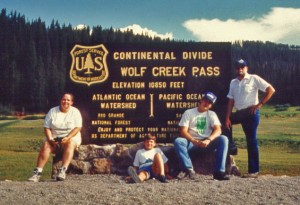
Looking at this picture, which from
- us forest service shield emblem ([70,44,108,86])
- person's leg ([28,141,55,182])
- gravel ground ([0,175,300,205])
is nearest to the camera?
gravel ground ([0,175,300,205])

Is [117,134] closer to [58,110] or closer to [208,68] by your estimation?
[58,110]

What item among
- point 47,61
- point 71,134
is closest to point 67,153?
point 71,134

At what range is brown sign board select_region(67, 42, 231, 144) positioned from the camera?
10.8 metres

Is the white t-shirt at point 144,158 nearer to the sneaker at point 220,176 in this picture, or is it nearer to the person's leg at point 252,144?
the sneaker at point 220,176

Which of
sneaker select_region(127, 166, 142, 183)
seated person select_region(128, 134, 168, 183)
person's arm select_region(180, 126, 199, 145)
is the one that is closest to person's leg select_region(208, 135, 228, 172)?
person's arm select_region(180, 126, 199, 145)

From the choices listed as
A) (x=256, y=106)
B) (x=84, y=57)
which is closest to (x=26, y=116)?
(x=84, y=57)

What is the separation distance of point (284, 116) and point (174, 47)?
50.1 feet

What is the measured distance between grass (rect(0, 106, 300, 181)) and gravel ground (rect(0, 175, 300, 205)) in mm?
5813

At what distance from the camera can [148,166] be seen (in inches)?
348

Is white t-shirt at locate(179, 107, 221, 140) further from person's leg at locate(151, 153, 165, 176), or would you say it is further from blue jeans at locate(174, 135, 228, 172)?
person's leg at locate(151, 153, 165, 176)

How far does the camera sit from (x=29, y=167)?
14.8 m

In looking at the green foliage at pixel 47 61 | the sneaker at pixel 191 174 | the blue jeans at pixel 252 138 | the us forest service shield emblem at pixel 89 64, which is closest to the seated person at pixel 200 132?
the sneaker at pixel 191 174

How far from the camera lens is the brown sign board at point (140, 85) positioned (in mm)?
10781

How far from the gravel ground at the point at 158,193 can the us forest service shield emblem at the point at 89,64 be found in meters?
3.52
